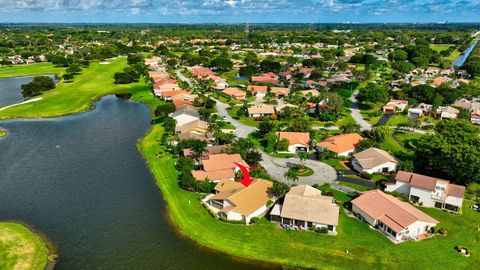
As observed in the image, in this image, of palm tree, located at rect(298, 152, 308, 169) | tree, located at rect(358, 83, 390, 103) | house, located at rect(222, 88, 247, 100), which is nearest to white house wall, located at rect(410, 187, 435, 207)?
palm tree, located at rect(298, 152, 308, 169)

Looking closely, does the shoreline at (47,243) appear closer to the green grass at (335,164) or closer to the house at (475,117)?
the green grass at (335,164)

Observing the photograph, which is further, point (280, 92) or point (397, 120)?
point (280, 92)

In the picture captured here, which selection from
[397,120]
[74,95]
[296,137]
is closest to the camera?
[296,137]

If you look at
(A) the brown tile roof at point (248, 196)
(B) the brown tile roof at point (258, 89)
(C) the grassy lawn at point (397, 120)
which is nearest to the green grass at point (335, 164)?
(A) the brown tile roof at point (248, 196)

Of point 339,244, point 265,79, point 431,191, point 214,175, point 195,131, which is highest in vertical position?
point 265,79

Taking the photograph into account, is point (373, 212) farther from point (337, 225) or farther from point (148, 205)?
point (148, 205)

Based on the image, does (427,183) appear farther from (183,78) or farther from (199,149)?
(183,78)

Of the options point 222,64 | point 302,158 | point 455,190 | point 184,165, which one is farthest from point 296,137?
point 222,64
